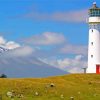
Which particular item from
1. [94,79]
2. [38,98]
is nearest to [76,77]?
[94,79]

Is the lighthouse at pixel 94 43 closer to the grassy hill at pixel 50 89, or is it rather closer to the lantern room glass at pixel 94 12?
the lantern room glass at pixel 94 12

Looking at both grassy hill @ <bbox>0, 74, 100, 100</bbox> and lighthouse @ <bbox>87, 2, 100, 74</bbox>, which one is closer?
grassy hill @ <bbox>0, 74, 100, 100</bbox>

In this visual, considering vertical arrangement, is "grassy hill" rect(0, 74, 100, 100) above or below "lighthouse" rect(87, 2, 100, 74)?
below

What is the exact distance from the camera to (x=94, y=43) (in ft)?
337

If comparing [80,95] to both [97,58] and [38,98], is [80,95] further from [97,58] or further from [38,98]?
[97,58]

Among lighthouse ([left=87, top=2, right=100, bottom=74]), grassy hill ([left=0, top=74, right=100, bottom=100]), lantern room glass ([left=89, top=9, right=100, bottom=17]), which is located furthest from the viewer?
lantern room glass ([left=89, top=9, right=100, bottom=17])

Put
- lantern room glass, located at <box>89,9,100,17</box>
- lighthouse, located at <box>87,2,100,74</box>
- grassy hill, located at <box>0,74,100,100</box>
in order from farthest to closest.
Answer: lantern room glass, located at <box>89,9,100,17</box>, lighthouse, located at <box>87,2,100,74</box>, grassy hill, located at <box>0,74,100,100</box>

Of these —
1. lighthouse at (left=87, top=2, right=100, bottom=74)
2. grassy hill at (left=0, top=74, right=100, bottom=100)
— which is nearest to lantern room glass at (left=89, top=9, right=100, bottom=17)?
lighthouse at (left=87, top=2, right=100, bottom=74)

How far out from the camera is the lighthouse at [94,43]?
10181cm

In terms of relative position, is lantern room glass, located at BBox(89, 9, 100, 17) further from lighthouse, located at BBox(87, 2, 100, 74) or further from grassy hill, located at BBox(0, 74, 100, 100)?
grassy hill, located at BBox(0, 74, 100, 100)

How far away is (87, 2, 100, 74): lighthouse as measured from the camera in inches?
4008

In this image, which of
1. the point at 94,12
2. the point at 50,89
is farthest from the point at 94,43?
the point at 50,89

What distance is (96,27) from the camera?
10456cm

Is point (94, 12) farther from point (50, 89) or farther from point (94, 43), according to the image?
point (50, 89)
